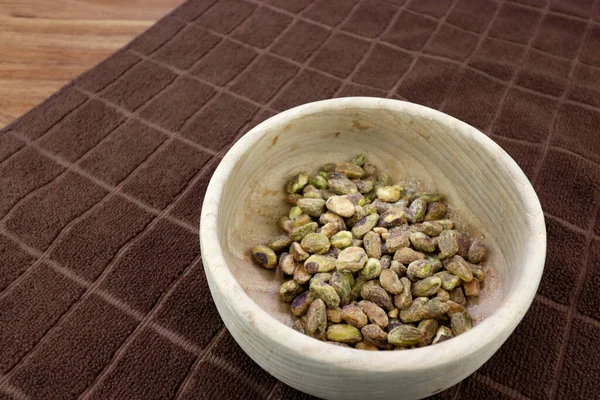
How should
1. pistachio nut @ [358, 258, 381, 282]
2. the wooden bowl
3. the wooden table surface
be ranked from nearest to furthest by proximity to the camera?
the wooden bowl < pistachio nut @ [358, 258, 381, 282] < the wooden table surface

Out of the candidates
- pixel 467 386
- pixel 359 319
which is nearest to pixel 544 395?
pixel 467 386

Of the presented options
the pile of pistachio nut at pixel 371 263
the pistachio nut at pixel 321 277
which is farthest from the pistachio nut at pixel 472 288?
the pistachio nut at pixel 321 277

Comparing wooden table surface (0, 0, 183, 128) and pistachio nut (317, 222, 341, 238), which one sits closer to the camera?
pistachio nut (317, 222, 341, 238)

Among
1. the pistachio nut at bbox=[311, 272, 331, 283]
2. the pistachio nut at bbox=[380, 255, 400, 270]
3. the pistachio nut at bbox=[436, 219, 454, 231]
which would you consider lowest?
the pistachio nut at bbox=[436, 219, 454, 231]

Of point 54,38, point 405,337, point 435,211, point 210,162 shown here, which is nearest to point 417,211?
point 435,211

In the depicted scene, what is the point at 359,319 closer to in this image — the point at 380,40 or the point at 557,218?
the point at 557,218

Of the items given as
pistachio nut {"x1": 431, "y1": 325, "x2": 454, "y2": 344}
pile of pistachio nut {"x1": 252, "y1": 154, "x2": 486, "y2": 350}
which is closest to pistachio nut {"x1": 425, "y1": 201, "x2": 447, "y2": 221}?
pile of pistachio nut {"x1": 252, "y1": 154, "x2": 486, "y2": 350}

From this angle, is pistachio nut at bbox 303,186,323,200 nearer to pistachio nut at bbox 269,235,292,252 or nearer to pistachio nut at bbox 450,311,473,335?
pistachio nut at bbox 269,235,292,252

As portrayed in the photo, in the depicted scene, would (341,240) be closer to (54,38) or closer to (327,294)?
(327,294)
